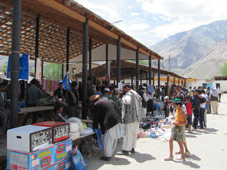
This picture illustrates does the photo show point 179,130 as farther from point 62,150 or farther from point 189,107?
point 189,107

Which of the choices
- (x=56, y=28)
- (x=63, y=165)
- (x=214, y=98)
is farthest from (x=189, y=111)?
(x=56, y=28)

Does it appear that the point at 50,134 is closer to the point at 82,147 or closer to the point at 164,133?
the point at 82,147

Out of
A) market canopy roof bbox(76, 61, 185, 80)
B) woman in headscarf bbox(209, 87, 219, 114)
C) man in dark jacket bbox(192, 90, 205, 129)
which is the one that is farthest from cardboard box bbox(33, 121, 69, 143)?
market canopy roof bbox(76, 61, 185, 80)

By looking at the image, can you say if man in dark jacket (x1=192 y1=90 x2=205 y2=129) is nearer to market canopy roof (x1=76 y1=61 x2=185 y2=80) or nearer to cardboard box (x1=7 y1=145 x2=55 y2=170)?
cardboard box (x1=7 y1=145 x2=55 y2=170)

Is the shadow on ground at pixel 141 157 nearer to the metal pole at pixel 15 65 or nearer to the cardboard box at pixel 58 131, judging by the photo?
the cardboard box at pixel 58 131

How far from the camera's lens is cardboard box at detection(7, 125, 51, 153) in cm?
321

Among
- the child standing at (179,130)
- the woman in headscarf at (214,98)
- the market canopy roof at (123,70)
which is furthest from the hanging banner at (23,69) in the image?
the woman in headscarf at (214,98)

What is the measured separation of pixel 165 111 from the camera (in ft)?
34.9

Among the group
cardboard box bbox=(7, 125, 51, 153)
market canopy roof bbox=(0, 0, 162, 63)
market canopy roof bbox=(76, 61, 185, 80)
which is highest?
market canopy roof bbox=(0, 0, 162, 63)

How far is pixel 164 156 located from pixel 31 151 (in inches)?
134

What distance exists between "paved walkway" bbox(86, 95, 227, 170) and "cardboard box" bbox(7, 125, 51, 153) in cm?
146

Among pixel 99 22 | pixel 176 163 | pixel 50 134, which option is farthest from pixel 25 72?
pixel 176 163

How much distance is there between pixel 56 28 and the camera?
34.7 feet

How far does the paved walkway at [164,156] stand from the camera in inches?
180
